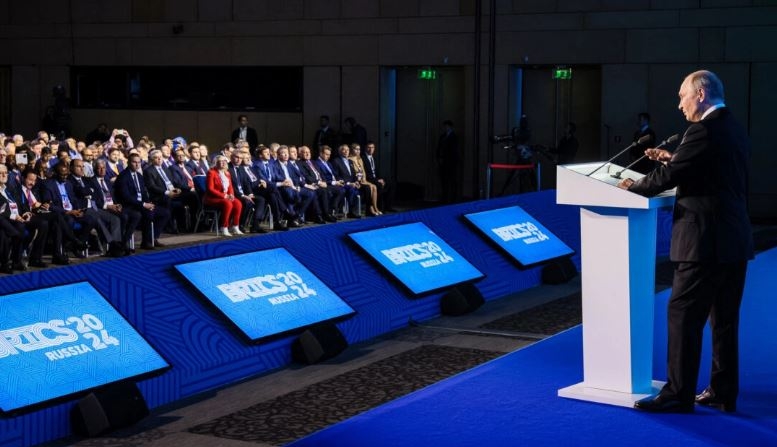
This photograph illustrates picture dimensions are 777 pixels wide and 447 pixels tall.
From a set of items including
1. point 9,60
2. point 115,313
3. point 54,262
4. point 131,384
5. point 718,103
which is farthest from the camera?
point 9,60

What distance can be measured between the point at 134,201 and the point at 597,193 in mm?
10774

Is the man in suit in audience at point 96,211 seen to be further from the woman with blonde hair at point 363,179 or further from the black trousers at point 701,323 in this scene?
the black trousers at point 701,323

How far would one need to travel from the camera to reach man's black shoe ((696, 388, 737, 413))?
5727 mm

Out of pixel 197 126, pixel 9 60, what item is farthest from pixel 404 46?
pixel 9 60

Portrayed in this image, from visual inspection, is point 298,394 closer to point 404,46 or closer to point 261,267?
point 261,267

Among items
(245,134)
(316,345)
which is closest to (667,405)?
(316,345)

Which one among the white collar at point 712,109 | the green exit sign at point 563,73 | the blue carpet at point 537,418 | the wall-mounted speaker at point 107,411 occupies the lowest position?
the wall-mounted speaker at point 107,411

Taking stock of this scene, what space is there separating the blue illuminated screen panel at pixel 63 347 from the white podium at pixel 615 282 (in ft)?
9.80

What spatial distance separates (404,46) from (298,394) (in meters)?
17.7

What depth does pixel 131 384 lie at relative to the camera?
22.4 feet

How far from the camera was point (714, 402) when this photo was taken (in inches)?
228

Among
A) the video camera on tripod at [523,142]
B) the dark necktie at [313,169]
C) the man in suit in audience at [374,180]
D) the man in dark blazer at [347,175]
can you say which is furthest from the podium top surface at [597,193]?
the video camera on tripod at [523,142]

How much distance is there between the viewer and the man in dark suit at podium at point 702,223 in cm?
549

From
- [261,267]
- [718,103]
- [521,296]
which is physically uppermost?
[718,103]
